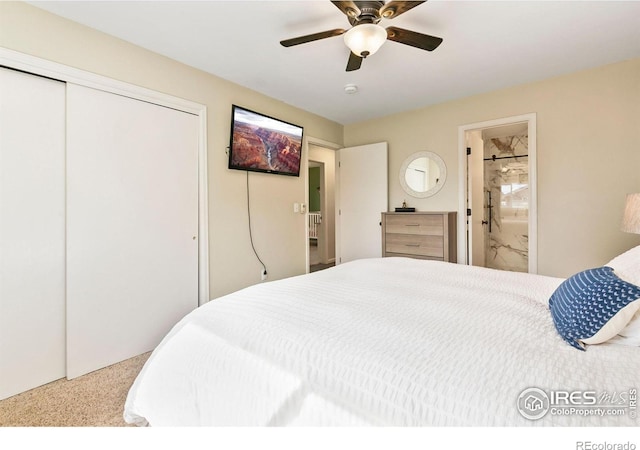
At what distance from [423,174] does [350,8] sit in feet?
7.84

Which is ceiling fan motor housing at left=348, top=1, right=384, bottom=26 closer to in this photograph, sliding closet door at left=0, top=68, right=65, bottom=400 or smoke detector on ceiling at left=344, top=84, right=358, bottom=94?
smoke detector on ceiling at left=344, top=84, right=358, bottom=94

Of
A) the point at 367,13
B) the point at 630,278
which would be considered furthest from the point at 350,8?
the point at 630,278

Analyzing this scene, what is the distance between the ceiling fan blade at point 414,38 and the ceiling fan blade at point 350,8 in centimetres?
21

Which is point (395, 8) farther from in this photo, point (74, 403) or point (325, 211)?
point (325, 211)

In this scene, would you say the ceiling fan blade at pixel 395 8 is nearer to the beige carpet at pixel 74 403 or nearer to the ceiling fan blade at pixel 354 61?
the ceiling fan blade at pixel 354 61

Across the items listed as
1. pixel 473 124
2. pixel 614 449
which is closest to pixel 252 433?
pixel 614 449

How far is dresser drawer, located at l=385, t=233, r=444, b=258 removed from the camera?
3156 millimetres

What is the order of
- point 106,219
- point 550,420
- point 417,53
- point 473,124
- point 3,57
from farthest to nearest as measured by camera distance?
point 473,124 → point 417,53 → point 106,219 → point 3,57 → point 550,420

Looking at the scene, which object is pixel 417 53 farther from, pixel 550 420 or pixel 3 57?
pixel 3 57

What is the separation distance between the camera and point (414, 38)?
1686 millimetres

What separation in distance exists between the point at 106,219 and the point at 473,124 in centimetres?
358

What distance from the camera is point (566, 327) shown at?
0.92 metres

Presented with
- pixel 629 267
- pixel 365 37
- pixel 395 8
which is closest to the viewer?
pixel 629 267

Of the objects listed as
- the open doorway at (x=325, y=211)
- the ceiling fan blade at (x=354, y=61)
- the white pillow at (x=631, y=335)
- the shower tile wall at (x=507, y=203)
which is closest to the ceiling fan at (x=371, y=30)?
the ceiling fan blade at (x=354, y=61)
